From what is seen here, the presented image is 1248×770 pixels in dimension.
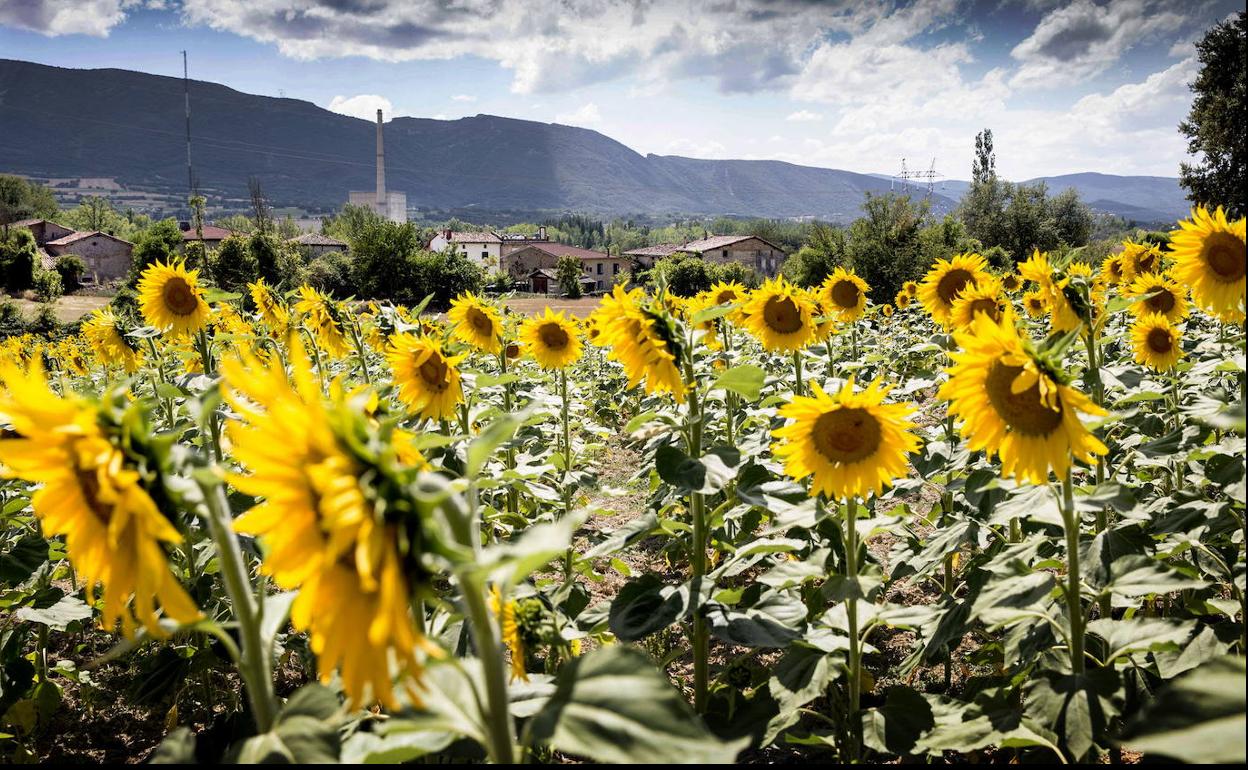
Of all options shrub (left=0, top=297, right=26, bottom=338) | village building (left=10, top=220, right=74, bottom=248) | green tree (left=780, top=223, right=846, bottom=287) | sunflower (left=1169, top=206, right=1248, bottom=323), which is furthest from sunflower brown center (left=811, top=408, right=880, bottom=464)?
village building (left=10, top=220, right=74, bottom=248)

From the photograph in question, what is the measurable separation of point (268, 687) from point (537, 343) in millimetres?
4270

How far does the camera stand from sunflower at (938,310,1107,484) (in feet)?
6.60

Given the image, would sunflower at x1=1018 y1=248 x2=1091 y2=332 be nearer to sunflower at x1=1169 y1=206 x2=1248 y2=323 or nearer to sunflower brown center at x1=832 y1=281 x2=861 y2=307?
sunflower at x1=1169 y1=206 x2=1248 y2=323

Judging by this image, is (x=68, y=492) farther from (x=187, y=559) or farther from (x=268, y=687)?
(x=187, y=559)

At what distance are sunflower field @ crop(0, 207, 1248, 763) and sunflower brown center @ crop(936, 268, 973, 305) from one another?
24 millimetres

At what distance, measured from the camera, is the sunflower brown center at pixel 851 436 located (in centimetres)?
266

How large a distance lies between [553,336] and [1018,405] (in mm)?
3928

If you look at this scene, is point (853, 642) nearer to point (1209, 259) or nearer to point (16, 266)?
point (1209, 259)

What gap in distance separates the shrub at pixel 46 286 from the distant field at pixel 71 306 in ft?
1.98

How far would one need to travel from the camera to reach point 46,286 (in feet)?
166

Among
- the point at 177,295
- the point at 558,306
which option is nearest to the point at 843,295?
the point at 177,295

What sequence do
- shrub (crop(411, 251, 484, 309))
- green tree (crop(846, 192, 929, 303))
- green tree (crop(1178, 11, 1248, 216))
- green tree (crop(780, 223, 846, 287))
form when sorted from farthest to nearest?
shrub (crop(411, 251, 484, 309)) → green tree (crop(780, 223, 846, 287)) → green tree (crop(846, 192, 929, 303)) → green tree (crop(1178, 11, 1248, 216))

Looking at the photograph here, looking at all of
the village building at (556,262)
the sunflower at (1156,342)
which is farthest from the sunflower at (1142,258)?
the village building at (556,262)

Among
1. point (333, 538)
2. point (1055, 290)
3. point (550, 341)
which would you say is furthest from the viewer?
point (550, 341)
